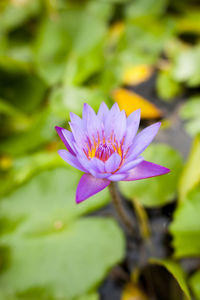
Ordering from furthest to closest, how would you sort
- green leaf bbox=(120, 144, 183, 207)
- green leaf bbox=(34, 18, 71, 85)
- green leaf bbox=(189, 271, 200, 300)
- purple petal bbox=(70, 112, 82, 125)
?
1. green leaf bbox=(34, 18, 71, 85)
2. green leaf bbox=(120, 144, 183, 207)
3. green leaf bbox=(189, 271, 200, 300)
4. purple petal bbox=(70, 112, 82, 125)

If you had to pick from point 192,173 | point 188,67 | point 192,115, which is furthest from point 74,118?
point 188,67

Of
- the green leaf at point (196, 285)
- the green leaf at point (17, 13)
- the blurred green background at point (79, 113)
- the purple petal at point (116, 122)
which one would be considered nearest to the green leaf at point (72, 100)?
the blurred green background at point (79, 113)

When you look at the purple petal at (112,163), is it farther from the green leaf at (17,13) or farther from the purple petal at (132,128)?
the green leaf at (17,13)

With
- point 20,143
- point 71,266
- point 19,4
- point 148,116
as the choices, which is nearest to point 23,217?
point 71,266

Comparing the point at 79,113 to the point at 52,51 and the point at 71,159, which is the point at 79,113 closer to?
the point at 52,51

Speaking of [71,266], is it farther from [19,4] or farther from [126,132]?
[19,4]

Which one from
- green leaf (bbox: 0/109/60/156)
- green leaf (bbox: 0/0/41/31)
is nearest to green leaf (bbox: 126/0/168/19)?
green leaf (bbox: 0/0/41/31)

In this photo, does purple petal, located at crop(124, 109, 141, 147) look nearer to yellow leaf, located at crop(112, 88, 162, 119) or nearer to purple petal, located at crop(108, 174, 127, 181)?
purple petal, located at crop(108, 174, 127, 181)
